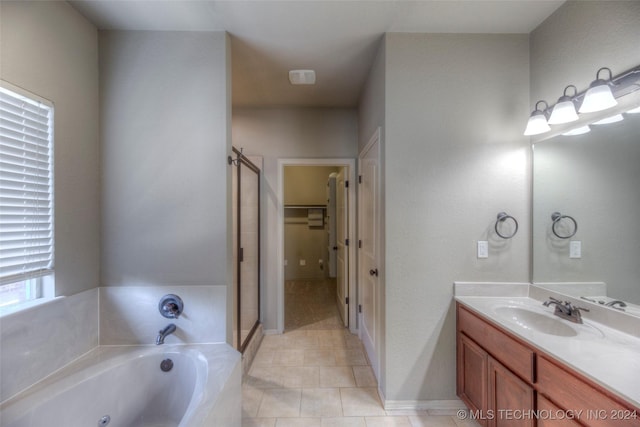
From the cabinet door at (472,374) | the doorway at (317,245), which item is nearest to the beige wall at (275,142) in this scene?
the doorway at (317,245)

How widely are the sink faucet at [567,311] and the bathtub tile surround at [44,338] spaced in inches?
111

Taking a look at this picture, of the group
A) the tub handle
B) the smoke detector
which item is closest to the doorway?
the smoke detector

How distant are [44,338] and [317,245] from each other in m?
4.56

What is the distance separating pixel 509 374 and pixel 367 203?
1.60m

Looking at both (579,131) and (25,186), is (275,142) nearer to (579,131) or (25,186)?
(25,186)

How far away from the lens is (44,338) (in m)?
1.37

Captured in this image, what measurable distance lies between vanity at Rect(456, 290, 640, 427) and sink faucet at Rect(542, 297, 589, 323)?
32 mm

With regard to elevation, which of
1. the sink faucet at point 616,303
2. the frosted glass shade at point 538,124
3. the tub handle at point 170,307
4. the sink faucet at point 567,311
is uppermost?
the frosted glass shade at point 538,124

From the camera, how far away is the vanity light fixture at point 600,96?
4.21ft

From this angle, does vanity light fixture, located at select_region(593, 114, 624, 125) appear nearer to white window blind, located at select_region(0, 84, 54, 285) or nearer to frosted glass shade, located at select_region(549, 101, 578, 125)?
frosted glass shade, located at select_region(549, 101, 578, 125)

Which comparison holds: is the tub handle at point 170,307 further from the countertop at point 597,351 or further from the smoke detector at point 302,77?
the smoke detector at point 302,77

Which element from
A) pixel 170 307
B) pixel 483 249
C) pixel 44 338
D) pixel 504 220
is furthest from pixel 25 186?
pixel 504 220

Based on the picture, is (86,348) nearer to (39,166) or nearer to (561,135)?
(39,166)

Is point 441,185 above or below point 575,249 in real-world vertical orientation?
above
